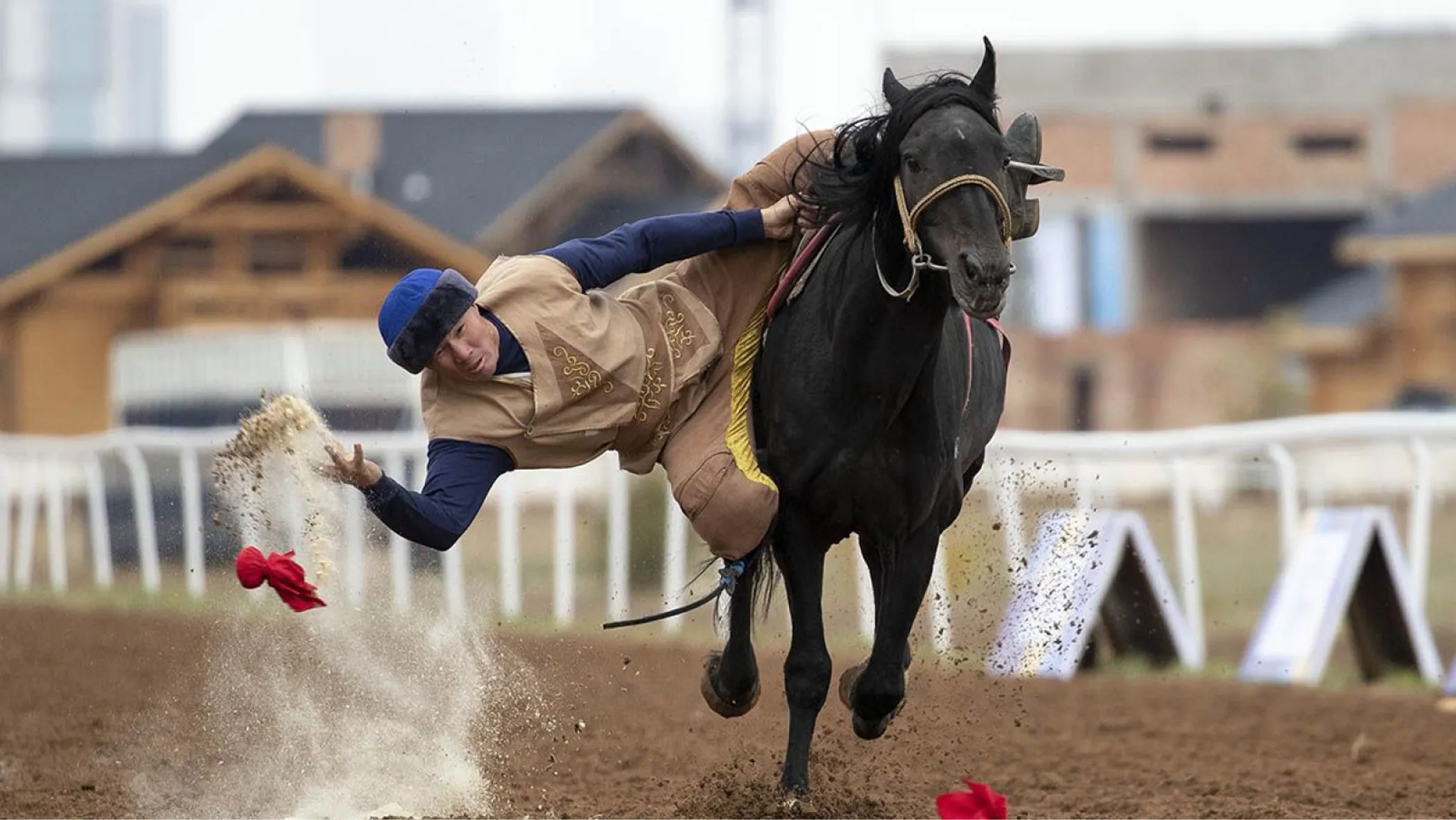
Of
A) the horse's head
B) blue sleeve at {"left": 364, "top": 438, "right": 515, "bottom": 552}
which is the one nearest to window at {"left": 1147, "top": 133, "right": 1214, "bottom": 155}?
the horse's head

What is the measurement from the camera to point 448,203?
20047mm

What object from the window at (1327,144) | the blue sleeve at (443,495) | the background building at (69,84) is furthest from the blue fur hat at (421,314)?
the background building at (69,84)

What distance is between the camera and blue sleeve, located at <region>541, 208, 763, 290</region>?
5199 millimetres

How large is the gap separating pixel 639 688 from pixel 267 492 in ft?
10.8

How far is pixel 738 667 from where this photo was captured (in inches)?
225

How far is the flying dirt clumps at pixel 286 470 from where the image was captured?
5.17 meters

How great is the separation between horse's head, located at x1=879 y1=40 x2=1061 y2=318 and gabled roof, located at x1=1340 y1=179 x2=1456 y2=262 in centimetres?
2668

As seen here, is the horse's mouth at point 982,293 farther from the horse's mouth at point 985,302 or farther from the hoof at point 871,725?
the hoof at point 871,725

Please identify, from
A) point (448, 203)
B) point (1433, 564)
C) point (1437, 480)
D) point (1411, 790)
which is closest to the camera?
point (1411, 790)

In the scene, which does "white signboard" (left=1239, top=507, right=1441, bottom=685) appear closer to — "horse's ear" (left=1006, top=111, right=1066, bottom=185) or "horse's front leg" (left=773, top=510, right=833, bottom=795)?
"horse's front leg" (left=773, top=510, right=833, bottom=795)

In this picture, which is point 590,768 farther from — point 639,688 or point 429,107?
point 429,107

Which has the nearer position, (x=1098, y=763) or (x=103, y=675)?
(x=1098, y=763)

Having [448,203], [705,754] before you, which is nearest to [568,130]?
[448,203]

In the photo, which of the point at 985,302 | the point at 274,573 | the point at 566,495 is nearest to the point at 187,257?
the point at 566,495
